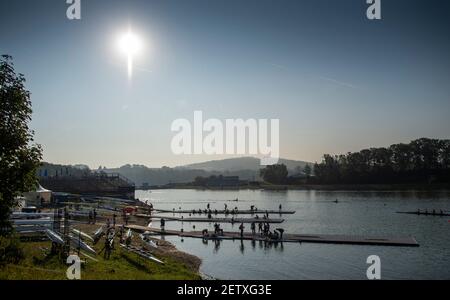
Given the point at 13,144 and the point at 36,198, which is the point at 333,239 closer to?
the point at 13,144

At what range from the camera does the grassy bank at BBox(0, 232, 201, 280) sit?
22545 mm

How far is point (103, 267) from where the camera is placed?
31484 millimetres

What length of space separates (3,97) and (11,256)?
1077 centimetres

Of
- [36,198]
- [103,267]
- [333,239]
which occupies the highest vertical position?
[36,198]

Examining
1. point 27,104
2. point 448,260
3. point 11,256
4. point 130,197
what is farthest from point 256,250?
point 130,197

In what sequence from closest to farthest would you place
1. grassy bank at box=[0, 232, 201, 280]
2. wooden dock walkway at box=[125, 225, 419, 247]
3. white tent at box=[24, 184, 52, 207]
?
1. grassy bank at box=[0, 232, 201, 280]
2. wooden dock walkway at box=[125, 225, 419, 247]
3. white tent at box=[24, 184, 52, 207]

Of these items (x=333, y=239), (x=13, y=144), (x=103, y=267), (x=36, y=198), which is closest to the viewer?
(x=13, y=144)

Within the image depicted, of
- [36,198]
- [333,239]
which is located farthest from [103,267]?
[36,198]

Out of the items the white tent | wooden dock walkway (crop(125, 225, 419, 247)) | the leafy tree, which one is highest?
the leafy tree

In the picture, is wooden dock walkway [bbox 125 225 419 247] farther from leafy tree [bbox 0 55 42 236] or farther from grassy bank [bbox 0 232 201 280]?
leafy tree [bbox 0 55 42 236]

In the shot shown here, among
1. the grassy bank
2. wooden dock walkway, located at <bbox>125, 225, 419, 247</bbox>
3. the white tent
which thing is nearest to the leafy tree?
the grassy bank

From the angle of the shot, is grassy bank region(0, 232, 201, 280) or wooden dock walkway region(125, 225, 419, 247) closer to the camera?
grassy bank region(0, 232, 201, 280)

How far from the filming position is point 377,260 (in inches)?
1650
